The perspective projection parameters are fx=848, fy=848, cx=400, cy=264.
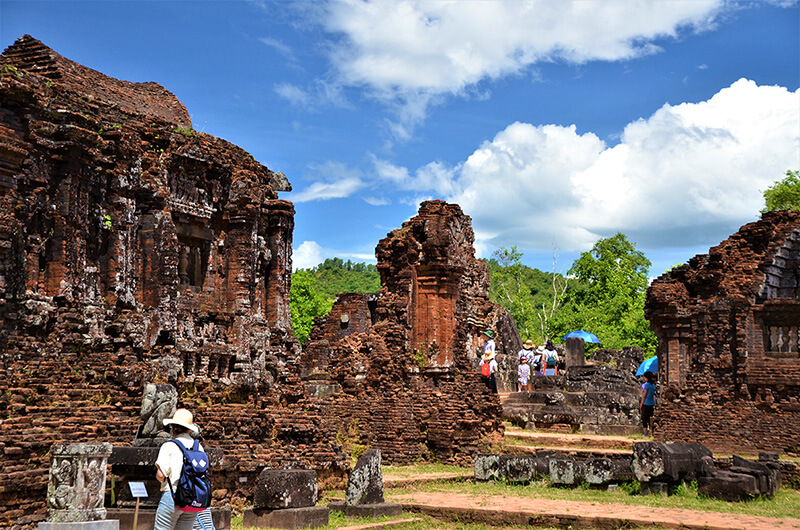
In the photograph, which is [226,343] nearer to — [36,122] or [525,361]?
[36,122]

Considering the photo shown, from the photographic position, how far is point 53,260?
12.9m

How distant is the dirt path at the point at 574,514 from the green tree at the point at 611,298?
34.9 metres

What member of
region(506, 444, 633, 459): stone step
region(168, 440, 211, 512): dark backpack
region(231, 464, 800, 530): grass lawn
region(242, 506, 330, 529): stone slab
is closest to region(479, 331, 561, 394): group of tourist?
region(506, 444, 633, 459): stone step

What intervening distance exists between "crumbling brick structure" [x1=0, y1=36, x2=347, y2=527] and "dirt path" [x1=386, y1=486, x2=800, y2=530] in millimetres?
2627

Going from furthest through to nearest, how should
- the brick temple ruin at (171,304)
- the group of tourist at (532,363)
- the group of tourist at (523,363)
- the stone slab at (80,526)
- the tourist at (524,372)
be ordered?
the group of tourist at (532,363)
the tourist at (524,372)
the group of tourist at (523,363)
the brick temple ruin at (171,304)
the stone slab at (80,526)

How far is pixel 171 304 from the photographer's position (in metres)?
15.1

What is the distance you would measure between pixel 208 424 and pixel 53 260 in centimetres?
348

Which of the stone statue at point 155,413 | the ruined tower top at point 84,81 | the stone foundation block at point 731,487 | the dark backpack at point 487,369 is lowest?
the stone foundation block at point 731,487

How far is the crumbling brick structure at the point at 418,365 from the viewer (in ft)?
61.3

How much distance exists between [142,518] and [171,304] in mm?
5640

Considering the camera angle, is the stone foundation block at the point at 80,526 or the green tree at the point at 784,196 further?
the green tree at the point at 784,196

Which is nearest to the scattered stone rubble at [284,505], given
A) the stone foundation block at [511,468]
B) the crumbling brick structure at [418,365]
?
the stone foundation block at [511,468]

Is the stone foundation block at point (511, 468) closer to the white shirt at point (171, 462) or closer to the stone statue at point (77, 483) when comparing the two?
the stone statue at point (77, 483)

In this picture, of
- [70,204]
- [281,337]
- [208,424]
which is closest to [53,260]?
[70,204]
